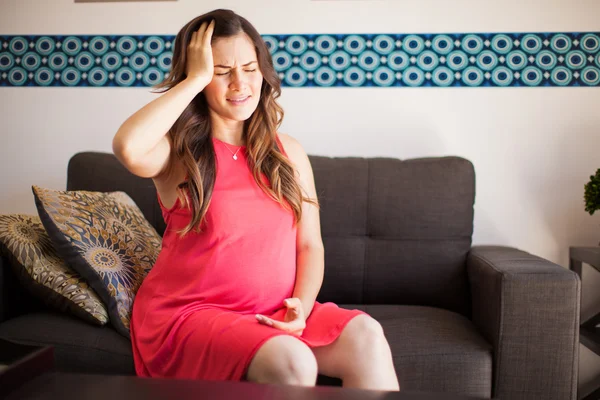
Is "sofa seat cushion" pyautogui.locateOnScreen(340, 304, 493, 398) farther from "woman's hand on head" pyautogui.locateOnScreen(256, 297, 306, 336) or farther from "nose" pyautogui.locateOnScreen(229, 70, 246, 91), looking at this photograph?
"nose" pyautogui.locateOnScreen(229, 70, 246, 91)

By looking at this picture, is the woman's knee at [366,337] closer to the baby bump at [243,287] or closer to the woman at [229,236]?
the woman at [229,236]

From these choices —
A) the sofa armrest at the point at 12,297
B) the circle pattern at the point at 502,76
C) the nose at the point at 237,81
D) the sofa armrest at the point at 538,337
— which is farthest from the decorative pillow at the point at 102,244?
the circle pattern at the point at 502,76

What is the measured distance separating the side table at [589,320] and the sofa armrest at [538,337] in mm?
580

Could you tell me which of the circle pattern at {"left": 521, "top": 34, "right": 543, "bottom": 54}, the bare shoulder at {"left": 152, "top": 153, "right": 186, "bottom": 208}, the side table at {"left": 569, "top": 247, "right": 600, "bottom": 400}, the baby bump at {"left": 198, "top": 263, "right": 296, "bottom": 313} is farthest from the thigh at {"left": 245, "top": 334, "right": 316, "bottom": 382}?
the circle pattern at {"left": 521, "top": 34, "right": 543, "bottom": 54}

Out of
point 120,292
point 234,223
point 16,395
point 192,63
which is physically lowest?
point 120,292

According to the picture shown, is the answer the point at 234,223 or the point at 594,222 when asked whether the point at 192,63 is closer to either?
the point at 234,223

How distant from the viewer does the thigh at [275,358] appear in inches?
43.7

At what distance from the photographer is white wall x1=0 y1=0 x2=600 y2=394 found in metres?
2.39

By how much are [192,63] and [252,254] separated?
498 mm

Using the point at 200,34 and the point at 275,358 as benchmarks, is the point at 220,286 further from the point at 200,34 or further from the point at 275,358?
the point at 200,34

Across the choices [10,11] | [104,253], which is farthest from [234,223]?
[10,11]

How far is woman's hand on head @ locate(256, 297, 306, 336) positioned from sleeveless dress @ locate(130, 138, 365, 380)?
23mm

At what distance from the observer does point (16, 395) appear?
83 centimetres

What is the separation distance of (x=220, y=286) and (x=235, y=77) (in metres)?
0.53
